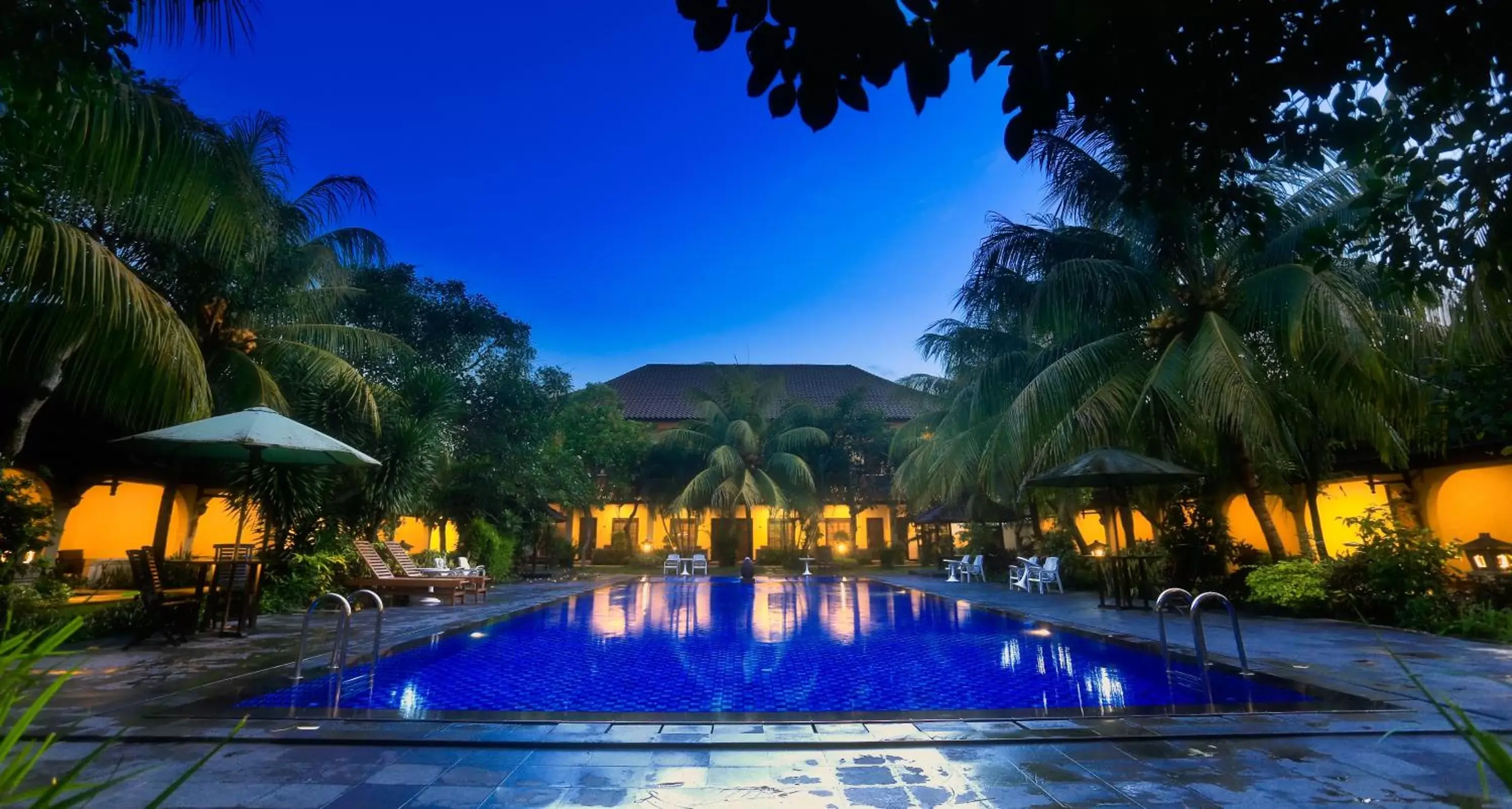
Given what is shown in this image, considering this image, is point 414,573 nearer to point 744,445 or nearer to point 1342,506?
point 744,445

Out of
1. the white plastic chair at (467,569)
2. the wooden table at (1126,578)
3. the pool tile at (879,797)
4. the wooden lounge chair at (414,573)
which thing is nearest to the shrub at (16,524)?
the wooden lounge chair at (414,573)

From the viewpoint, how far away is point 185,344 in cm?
725

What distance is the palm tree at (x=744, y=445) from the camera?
2339 centimetres

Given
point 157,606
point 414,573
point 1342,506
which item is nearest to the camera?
point 157,606

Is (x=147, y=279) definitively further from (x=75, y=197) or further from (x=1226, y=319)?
(x=1226, y=319)

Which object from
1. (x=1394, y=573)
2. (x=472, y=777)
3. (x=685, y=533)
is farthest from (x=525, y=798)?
(x=685, y=533)

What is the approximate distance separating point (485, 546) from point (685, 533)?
13279 mm

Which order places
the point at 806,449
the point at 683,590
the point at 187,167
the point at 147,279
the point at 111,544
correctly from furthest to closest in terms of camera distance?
1. the point at 806,449
2. the point at 683,590
3. the point at 111,544
4. the point at 147,279
5. the point at 187,167

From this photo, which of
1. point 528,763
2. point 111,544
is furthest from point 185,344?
point 111,544

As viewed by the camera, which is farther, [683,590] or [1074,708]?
[683,590]

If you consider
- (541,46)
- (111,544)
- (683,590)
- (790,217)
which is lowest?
(683,590)

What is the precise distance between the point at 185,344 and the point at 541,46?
527 inches

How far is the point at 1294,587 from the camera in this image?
30.9 ft

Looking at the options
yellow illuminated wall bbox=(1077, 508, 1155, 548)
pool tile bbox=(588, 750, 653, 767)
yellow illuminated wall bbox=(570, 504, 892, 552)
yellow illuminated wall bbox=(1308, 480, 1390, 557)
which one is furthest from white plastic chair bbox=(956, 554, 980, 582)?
pool tile bbox=(588, 750, 653, 767)
